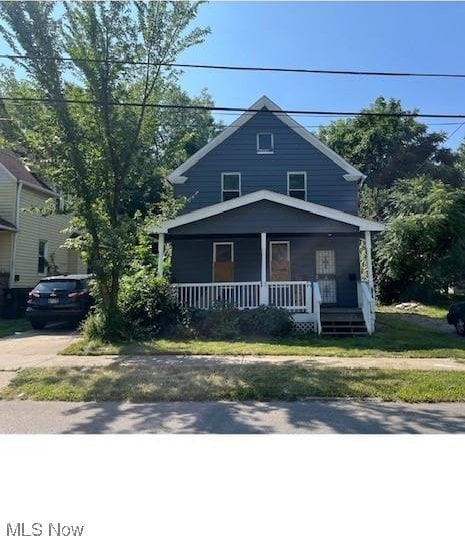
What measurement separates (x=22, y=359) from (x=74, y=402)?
3.99m

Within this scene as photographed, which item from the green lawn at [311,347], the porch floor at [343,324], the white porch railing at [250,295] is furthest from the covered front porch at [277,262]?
the green lawn at [311,347]

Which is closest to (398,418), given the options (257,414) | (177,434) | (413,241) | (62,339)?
(257,414)

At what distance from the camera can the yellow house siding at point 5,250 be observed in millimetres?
20156

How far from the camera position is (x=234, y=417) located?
5.96m

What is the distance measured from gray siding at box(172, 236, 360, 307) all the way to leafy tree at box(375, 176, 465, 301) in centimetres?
589

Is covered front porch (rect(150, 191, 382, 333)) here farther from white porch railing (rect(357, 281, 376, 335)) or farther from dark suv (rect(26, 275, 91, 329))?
dark suv (rect(26, 275, 91, 329))

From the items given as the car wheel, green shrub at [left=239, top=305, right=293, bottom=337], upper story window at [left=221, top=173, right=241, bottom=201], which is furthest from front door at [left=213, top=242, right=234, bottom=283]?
the car wheel

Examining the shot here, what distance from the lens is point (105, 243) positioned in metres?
11.6

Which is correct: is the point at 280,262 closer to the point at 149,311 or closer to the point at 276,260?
the point at 276,260

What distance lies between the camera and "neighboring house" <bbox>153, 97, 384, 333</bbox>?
14641 mm

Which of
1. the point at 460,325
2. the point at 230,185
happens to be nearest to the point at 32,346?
the point at 230,185

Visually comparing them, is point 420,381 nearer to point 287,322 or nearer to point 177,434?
point 177,434

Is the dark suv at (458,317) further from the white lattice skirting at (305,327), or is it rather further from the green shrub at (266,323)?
the green shrub at (266,323)

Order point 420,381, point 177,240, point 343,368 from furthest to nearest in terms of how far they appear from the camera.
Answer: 1. point 177,240
2. point 343,368
3. point 420,381
